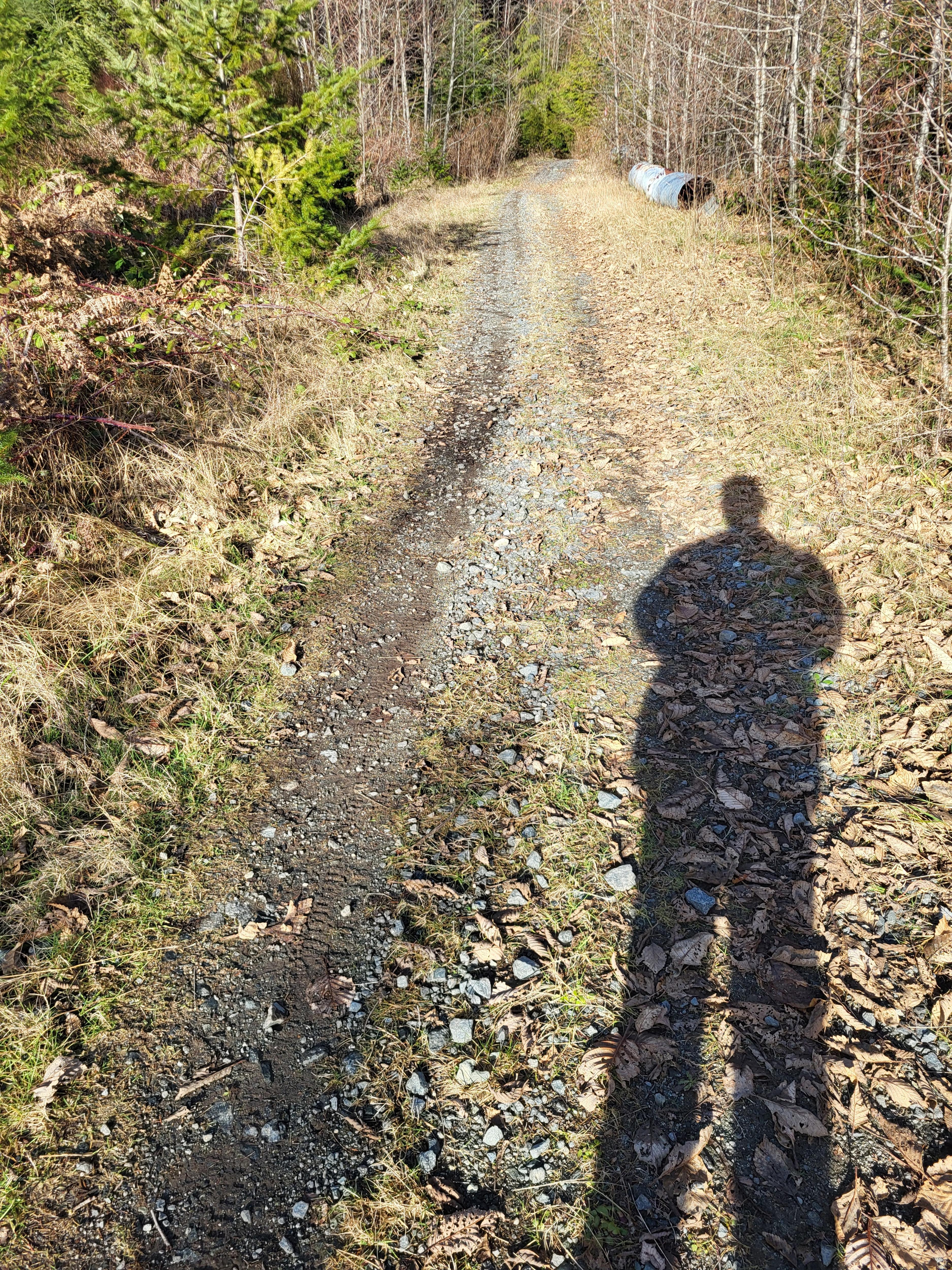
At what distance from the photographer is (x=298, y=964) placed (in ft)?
9.20

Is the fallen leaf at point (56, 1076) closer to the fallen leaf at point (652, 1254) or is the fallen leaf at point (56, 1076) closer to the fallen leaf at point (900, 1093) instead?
the fallen leaf at point (652, 1254)

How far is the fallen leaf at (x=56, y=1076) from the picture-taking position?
2389 millimetres

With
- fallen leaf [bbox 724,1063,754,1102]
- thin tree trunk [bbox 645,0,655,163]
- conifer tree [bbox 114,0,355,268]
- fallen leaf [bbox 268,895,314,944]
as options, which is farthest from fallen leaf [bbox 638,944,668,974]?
thin tree trunk [bbox 645,0,655,163]

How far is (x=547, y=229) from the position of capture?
52.2ft

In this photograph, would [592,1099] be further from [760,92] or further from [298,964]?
[760,92]

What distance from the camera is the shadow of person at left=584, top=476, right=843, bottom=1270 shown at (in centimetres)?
207

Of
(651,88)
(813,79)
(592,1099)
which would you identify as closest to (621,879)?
(592,1099)

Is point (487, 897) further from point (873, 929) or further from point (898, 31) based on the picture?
point (898, 31)

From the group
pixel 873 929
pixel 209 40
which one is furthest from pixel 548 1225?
pixel 209 40

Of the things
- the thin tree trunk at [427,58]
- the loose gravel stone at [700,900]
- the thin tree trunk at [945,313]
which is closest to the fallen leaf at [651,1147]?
the loose gravel stone at [700,900]

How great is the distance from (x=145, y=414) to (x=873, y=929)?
20.3ft

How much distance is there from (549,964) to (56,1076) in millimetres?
1891

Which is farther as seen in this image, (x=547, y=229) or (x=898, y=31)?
(x=547, y=229)

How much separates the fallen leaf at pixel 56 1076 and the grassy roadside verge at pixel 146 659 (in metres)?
0.02
